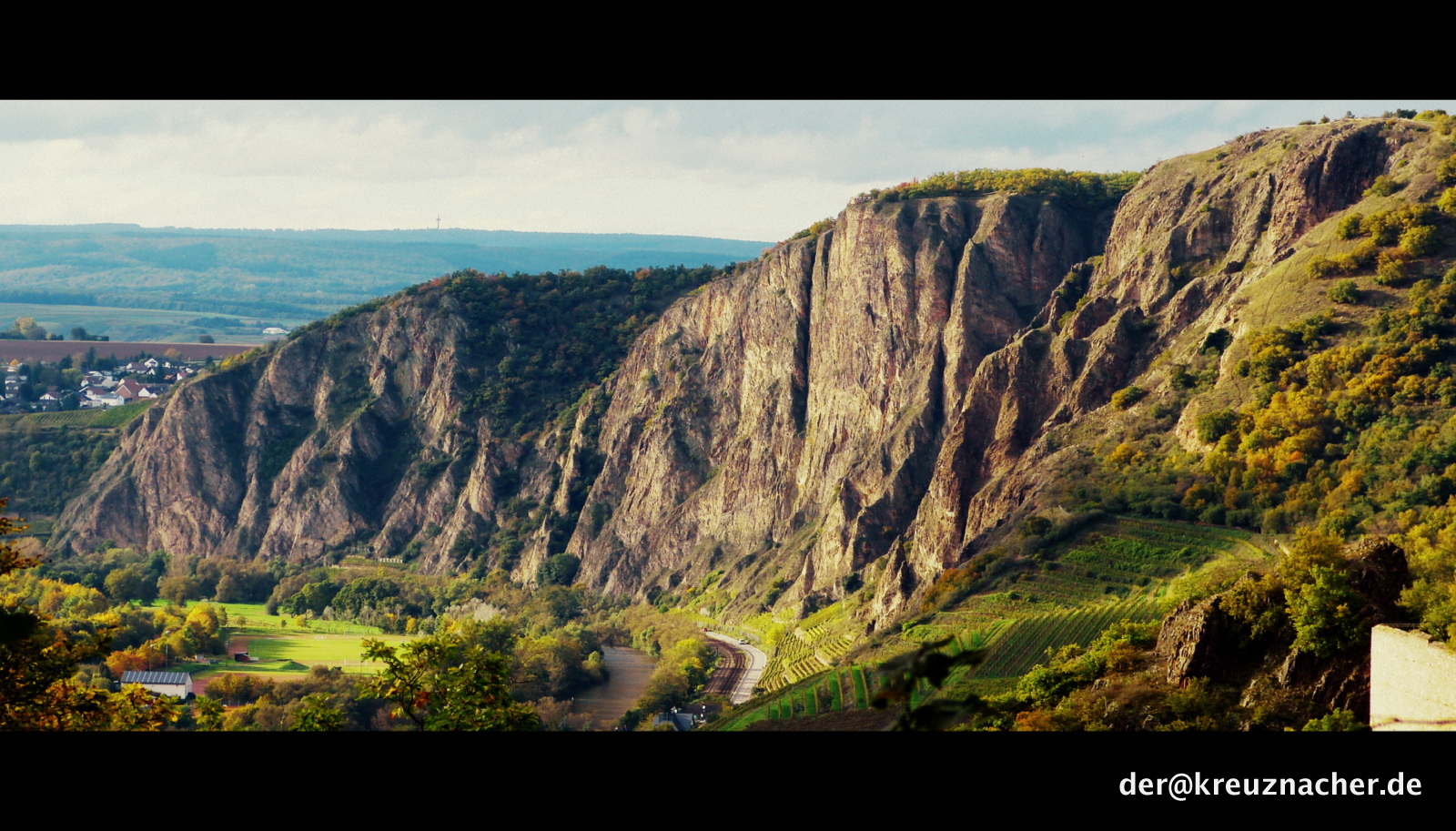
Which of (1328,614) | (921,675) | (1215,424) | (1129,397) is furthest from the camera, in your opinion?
(1129,397)

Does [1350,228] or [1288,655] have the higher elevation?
[1350,228]

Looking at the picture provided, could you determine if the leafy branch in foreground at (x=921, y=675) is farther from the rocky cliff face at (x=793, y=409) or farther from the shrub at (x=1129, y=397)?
the shrub at (x=1129, y=397)

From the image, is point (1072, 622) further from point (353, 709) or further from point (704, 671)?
point (353, 709)

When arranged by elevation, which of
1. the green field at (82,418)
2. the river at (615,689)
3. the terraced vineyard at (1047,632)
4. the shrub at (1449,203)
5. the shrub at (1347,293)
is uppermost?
the shrub at (1449,203)

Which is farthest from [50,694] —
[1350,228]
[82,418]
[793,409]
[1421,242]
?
[82,418]

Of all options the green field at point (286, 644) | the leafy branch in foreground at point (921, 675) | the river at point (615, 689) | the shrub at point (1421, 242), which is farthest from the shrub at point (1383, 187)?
the leafy branch in foreground at point (921, 675)

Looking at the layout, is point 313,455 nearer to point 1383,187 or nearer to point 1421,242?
point 1383,187
